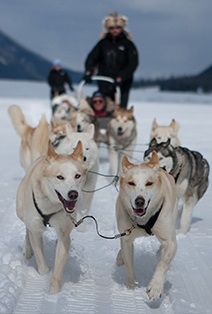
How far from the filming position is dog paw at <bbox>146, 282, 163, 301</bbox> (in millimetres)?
2627

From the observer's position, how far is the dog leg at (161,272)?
264 centimetres

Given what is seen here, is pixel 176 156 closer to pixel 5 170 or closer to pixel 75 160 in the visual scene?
pixel 75 160

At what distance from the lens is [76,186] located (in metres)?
2.62

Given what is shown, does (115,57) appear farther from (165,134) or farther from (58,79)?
(58,79)

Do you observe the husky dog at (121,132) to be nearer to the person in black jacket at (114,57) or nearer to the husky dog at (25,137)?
the person in black jacket at (114,57)

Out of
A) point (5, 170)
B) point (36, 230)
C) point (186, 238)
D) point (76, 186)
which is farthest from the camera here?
point (5, 170)

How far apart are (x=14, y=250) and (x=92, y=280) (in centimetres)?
58

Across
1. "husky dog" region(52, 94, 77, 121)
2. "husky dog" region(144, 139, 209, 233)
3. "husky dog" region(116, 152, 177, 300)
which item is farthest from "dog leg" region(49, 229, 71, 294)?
"husky dog" region(52, 94, 77, 121)

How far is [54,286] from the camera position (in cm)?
283

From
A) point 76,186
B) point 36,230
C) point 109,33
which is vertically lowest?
point 36,230

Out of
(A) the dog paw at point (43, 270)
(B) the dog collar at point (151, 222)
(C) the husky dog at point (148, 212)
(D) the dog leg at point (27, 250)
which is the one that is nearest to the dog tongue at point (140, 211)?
(C) the husky dog at point (148, 212)

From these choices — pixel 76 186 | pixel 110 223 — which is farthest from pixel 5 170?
pixel 76 186

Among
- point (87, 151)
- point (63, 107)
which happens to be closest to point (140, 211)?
point (87, 151)

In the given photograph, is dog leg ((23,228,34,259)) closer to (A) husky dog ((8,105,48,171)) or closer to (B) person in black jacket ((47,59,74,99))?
(A) husky dog ((8,105,48,171))
